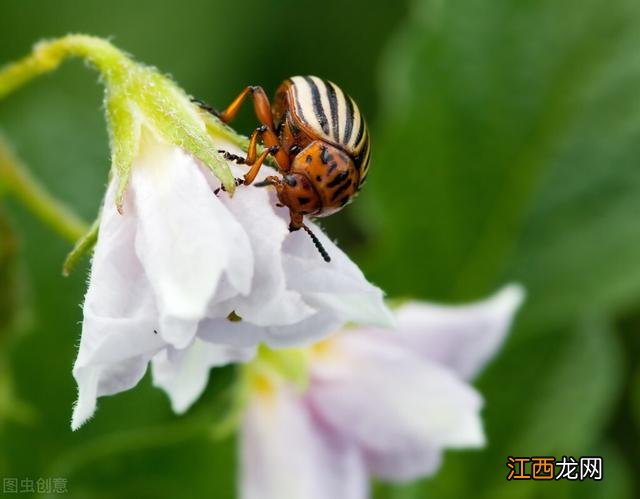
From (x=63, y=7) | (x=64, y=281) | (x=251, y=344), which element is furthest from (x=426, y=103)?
(x=251, y=344)

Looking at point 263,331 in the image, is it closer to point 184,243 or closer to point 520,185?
point 184,243

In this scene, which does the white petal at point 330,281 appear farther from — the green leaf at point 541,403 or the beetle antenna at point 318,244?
the green leaf at point 541,403

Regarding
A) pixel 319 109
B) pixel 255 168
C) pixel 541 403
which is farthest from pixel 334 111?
pixel 541 403

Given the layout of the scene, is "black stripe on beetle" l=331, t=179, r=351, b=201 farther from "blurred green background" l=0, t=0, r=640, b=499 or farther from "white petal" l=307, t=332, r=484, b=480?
"blurred green background" l=0, t=0, r=640, b=499

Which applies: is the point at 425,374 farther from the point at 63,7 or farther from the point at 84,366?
the point at 63,7

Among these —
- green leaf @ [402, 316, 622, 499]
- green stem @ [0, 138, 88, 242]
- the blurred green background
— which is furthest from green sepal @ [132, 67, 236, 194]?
green leaf @ [402, 316, 622, 499]
